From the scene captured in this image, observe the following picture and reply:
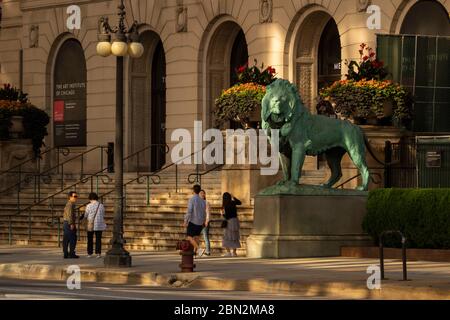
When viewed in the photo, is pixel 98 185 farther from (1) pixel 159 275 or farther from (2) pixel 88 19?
(1) pixel 159 275

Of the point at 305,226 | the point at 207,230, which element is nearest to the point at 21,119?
the point at 207,230

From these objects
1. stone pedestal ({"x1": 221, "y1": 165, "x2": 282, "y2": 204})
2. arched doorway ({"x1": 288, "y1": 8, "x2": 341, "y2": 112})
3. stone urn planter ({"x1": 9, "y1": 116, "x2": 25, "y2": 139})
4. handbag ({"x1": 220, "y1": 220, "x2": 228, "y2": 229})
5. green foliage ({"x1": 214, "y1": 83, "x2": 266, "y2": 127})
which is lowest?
handbag ({"x1": 220, "y1": 220, "x2": 228, "y2": 229})

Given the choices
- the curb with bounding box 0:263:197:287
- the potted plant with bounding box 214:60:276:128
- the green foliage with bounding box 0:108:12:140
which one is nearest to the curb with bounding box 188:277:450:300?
the curb with bounding box 0:263:197:287

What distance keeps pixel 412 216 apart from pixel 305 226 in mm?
2480

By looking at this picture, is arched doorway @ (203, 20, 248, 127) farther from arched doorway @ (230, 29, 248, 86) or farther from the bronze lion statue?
the bronze lion statue

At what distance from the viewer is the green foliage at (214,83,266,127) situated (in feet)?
138

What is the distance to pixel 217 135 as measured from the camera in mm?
49000

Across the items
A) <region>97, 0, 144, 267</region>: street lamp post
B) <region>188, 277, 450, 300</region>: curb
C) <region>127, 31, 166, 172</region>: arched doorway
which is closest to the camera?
<region>188, 277, 450, 300</region>: curb

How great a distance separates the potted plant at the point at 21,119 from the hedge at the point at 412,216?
17639 millimetres

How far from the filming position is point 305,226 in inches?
1430

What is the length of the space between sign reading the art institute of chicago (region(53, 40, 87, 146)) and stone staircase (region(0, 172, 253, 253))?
503 centimetres

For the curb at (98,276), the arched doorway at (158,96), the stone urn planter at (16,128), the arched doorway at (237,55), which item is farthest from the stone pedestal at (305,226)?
the arched doorway at (158,96)

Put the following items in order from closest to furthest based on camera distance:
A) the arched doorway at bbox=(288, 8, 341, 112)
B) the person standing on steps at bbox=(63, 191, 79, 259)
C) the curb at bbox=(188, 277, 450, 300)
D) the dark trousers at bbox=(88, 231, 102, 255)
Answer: the curb at bbox=(188, 277, 450, 300), the person standing on steps at bbox=(63, 191, 79, 259), the dark trousers at bbox=(88, 231, 102, 255), the arched doorway at bbox=(288, 8, 341, 112)

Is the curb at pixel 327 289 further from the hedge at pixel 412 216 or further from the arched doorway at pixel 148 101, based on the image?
the arched doorway at pixel 148 101
